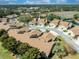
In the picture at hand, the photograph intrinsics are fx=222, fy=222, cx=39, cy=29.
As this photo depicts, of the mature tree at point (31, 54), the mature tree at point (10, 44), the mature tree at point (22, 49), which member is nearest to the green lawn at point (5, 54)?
the mature tree at point (10, 44)

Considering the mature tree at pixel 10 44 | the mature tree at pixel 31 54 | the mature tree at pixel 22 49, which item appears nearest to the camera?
the mature tree at pixel 31 54

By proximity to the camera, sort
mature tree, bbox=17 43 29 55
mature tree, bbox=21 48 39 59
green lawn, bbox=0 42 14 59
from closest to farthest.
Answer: mature tree, bbox=21 48 39 59, mature tree, bbox=17 43 29 55, green lawn, bbox=0 42 14 59

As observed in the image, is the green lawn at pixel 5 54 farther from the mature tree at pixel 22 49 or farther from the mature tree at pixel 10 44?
the mature tree at pixel 22 49

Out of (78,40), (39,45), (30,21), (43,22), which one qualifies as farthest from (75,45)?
(30,21)

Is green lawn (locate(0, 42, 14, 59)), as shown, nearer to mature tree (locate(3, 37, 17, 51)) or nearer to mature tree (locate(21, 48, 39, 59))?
mature tree (locate(3, 37, 17, 51))

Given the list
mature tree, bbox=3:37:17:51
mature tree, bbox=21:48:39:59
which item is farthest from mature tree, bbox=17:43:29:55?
mature tree, bbox=3:37:17:51

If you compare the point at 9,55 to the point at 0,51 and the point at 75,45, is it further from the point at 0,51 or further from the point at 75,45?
the point at 75,45

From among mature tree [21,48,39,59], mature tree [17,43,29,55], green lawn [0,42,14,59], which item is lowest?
green lawn [0,42,14,59]

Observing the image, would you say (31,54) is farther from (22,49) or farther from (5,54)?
(5,54)

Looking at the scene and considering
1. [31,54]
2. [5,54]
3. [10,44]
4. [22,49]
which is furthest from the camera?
[10,44]

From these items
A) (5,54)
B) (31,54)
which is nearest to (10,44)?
(5,54)

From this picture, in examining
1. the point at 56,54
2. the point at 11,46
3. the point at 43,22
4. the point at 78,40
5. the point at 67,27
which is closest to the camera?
the point at 56,54
